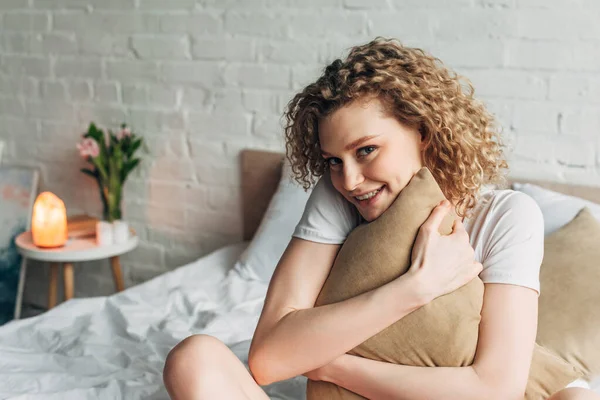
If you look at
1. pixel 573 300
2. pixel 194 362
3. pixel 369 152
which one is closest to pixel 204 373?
pixel 194 362

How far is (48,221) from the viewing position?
2379 mm

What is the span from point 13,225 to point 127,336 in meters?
1.36

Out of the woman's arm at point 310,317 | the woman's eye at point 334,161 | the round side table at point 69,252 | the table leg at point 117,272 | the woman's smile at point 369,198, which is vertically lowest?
the table leg at point 117,272

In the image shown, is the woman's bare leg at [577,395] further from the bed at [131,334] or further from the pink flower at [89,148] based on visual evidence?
the pink flower at [89,148]

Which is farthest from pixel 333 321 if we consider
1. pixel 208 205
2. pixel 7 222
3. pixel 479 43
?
pixel 7 222

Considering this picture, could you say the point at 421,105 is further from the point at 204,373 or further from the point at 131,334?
the point at 131,334

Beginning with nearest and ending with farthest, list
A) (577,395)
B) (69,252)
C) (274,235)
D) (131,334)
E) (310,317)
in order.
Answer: (577,395) < (310,317) < (131,334) < (274,235) < (69,252)

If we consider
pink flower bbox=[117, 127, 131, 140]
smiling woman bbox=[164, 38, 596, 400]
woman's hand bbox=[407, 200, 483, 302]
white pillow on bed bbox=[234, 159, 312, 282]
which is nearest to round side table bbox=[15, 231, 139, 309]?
pink flower bbox=[117, 127, 131, 140]

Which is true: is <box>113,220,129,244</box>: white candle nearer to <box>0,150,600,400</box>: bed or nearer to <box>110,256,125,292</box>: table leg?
<box>110,256,125,292</box>: table leg

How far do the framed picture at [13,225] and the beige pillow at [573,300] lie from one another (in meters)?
2.12

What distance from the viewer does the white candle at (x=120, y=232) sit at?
8.14ft

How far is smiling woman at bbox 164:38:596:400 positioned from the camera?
1017 mm

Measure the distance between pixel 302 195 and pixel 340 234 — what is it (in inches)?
35.5

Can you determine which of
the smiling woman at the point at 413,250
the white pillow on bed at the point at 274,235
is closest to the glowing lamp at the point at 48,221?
the white pillow on bed at the point at 274,235
